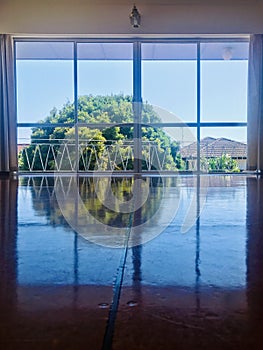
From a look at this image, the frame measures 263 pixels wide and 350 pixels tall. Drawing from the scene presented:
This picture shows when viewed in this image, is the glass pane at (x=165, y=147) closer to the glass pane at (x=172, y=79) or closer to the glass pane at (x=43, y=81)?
the glass pane at (x=172, y=79)

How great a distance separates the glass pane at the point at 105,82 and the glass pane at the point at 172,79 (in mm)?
360

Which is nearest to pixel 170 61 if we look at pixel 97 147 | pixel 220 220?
pixel 97 147

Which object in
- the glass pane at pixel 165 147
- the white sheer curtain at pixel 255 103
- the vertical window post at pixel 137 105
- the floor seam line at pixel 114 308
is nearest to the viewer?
the floor seam line at pixel 114 308

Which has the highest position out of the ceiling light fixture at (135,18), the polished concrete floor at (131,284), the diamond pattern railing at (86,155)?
the ceiling light fixture at (135,18)

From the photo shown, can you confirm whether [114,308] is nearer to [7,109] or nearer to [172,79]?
[7,109]

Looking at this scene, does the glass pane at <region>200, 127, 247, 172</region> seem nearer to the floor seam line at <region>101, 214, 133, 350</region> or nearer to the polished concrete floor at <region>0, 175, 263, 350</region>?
the polished concrete floor at <region>0, 175, 263, 350</region>

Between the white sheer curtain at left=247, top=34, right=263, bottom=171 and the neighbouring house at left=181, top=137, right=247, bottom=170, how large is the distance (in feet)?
1.20

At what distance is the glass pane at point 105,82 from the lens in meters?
7.75

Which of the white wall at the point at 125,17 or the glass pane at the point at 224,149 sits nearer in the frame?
the white wall at the point at 125,17

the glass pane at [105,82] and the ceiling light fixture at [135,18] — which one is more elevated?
the ceiling light fixture at [135,18]

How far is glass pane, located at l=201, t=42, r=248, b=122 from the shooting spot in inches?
306

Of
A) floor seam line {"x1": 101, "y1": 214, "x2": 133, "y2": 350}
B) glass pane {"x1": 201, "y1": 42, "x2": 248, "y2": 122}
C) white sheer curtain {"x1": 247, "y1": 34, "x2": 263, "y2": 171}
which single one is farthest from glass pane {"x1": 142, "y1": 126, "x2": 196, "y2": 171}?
floor seam line {"x1": 101, "y1": 214, "x2": 133, "y2": 350}

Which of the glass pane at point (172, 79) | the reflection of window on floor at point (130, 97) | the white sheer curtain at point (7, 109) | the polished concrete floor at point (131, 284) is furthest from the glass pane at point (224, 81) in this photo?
the polished concrete floor at point (131, 284)

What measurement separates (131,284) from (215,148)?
24.1ft
